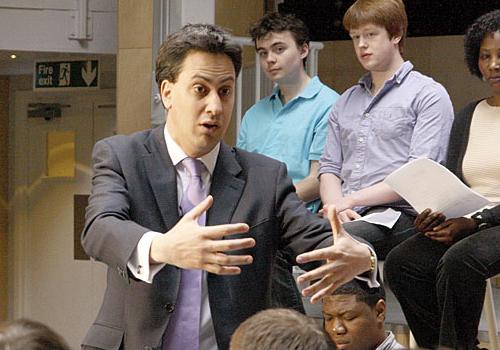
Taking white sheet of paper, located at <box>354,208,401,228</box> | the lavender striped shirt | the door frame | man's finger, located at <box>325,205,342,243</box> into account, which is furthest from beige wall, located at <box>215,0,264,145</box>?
man's finger, located at <box>325,205,342,243</box>

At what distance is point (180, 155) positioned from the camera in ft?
7.38

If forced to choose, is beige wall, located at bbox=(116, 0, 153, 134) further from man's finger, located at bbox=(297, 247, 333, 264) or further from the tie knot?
man's finger, located at bbox=(297, 247, 333, 264)

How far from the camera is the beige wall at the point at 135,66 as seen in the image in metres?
5.46

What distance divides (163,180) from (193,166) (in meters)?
0.08

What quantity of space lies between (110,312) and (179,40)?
23.4 inches

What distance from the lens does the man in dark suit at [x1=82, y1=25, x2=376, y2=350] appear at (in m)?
2.16

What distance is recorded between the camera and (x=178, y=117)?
7.28 feet

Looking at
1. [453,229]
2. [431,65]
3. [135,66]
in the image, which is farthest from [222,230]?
[431,65]

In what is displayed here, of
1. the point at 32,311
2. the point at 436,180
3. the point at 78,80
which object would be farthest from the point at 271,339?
the point at 32,311

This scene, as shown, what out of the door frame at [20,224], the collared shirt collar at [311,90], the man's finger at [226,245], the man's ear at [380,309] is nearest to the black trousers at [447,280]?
the man's ear at [380,309]

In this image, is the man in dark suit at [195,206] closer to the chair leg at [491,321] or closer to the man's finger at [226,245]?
the man's finger at [226,245]

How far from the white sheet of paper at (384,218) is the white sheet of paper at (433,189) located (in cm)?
22

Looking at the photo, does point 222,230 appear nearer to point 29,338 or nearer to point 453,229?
point 29,338

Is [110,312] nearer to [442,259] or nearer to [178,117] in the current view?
[178,117]
